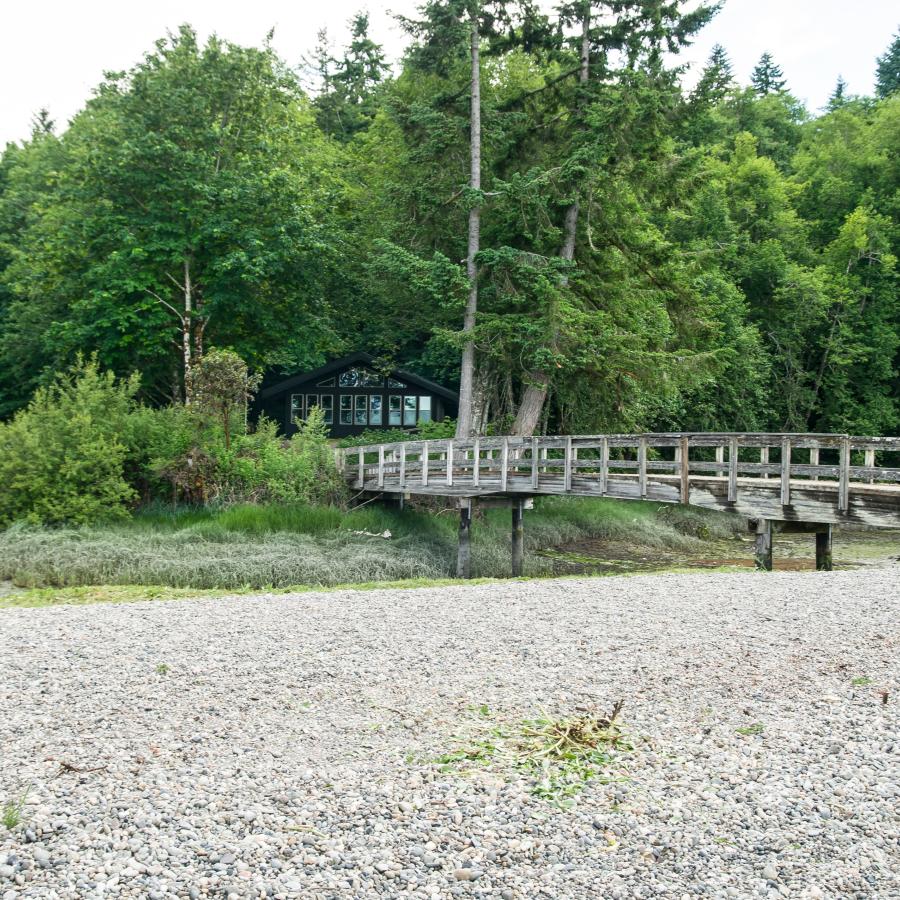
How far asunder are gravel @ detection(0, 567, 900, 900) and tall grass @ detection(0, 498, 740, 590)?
6.59 meters

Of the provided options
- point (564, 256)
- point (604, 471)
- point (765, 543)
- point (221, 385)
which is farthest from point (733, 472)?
point (221, 385)

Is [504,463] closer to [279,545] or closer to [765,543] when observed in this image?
[279,545]

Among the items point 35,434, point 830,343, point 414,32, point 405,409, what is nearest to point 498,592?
point 35,434

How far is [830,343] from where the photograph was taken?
34969mm

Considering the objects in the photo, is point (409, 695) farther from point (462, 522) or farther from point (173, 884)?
point (462, 522)

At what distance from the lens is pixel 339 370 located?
33250 mm

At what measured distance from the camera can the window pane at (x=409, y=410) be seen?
34016 mm

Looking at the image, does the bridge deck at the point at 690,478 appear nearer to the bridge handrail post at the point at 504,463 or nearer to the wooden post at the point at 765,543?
the bridge handrail post at the point at 504,463

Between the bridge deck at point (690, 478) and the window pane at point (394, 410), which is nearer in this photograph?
the bridge deck at point (690, 478)

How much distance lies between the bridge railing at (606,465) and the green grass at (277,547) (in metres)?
1.59

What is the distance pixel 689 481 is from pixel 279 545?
8450 mm

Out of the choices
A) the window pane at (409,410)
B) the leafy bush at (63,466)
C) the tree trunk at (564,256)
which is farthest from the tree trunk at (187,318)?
the tree trunk at (564,256)

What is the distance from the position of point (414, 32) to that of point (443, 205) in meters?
4.88

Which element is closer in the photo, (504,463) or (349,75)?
(504,463)
